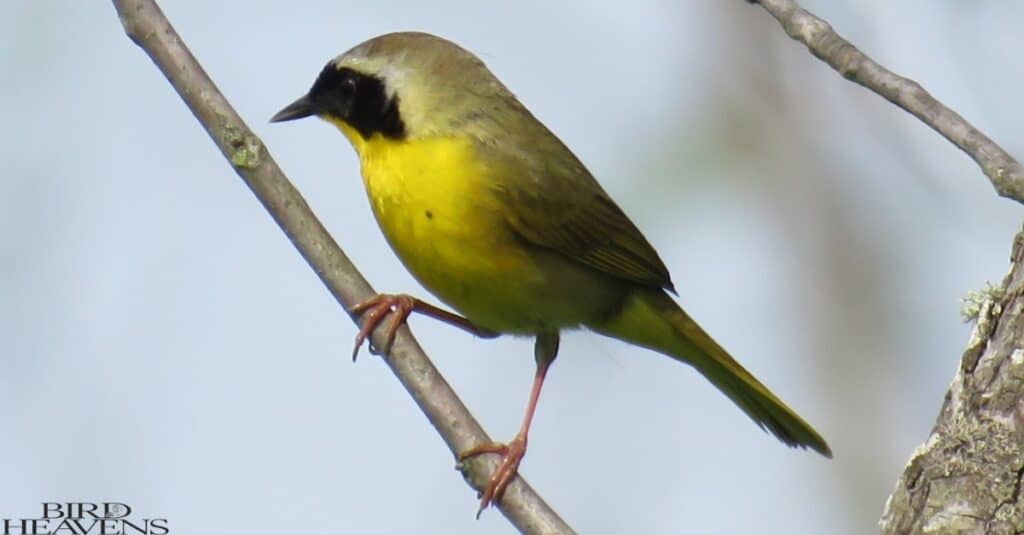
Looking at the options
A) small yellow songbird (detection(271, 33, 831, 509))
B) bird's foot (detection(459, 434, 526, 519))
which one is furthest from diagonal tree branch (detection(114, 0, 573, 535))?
small yellow songbird (detection(271, 33, 831, 509))

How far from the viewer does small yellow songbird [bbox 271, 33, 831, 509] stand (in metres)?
4.66

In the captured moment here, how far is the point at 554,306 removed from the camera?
4.97 meters

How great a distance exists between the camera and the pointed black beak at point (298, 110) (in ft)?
16.2

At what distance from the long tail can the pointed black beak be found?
120 centimetres

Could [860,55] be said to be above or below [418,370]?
above

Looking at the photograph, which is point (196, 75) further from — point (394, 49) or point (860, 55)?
point (860, 55)

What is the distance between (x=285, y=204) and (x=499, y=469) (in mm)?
894

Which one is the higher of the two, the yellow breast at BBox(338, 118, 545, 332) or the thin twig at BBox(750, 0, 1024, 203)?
the yellow breast at BBox(338, 118, 545, 332)

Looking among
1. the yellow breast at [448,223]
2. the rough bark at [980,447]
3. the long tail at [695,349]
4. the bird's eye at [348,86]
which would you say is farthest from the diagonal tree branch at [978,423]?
the bird's eye at [348,86]

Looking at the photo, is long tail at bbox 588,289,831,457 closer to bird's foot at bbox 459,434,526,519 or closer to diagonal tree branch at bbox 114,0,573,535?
bird's foot at bbox 459,434,526,519

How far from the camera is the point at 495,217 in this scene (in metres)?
4.75

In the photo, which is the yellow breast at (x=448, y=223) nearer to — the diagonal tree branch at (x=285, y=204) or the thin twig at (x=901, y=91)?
the diagonal tree branch at (x=285, y=204)

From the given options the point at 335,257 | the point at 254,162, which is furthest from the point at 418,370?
the point at 254,162

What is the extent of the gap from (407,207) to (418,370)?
972 mm
